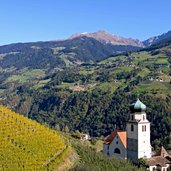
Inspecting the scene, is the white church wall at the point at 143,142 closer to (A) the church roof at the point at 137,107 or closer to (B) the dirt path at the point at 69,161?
(A) the church roof at the point at 137,107

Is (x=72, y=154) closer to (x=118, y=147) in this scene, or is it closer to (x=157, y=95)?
(x=118, y=147)

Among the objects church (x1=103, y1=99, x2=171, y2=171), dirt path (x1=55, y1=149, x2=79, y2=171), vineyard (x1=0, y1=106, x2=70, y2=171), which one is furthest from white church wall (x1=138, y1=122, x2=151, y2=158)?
vineyard (x1=0, y1=106, x2=70, y2=171)

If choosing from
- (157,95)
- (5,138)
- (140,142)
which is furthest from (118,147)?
(157,95)

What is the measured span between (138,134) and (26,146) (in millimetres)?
35565

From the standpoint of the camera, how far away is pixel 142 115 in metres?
76.5

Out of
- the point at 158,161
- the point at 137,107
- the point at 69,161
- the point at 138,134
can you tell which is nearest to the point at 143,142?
the point at 138,134

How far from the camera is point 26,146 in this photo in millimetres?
43750

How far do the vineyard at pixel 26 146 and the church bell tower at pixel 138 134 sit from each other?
28.6 meters

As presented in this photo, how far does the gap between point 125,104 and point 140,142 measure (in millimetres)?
111061

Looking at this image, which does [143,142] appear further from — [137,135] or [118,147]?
[118,147]

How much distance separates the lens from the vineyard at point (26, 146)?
1620 inches

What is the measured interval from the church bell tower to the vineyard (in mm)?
28576

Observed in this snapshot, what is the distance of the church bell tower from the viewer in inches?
2992

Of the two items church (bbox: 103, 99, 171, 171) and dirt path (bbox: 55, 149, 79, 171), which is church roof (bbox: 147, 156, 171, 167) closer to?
church (bbox: 103, 99, 171, 171)
